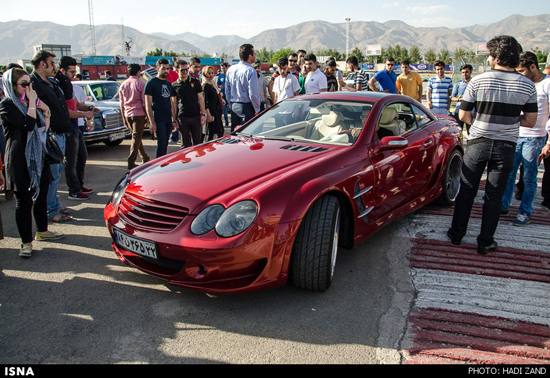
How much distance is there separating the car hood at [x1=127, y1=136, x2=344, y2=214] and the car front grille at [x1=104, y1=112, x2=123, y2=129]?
19.7 ft

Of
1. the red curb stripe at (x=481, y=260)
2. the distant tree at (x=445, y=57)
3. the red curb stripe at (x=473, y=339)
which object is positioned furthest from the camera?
the distant tree at (x=445, y=57)

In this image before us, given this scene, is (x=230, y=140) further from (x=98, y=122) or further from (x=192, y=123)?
(x=98, y=122)

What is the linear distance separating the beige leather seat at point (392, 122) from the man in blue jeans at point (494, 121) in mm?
604

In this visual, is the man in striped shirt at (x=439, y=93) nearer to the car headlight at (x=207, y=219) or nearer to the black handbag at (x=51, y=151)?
the car headlight at (x=207, y=219)

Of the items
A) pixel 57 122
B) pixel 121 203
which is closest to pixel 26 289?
pixel 121 203

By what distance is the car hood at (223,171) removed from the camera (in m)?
2.91

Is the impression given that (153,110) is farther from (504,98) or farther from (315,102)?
(504,98)

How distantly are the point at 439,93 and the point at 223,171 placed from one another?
5.95 metres

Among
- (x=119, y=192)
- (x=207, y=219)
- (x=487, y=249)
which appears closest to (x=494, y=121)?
(x=487, y=249)

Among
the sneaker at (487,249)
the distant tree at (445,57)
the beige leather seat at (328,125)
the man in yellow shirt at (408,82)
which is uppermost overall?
the distant tree at (445,57)

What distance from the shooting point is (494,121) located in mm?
3689

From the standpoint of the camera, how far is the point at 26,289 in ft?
10.7

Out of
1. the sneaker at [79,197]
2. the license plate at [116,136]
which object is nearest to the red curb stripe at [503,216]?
the sneaker at [79,197]

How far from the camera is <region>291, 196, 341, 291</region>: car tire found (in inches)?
115
